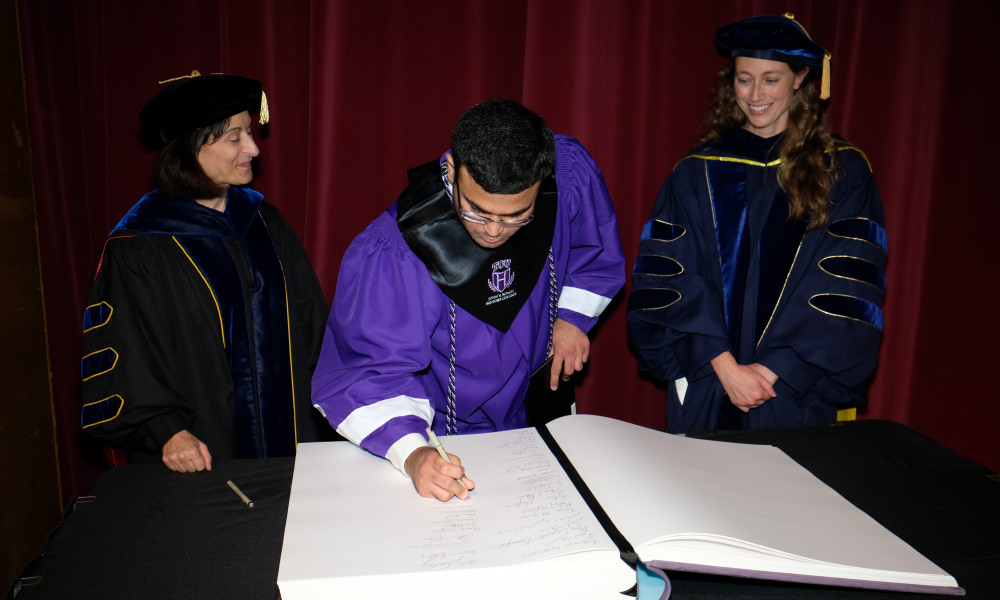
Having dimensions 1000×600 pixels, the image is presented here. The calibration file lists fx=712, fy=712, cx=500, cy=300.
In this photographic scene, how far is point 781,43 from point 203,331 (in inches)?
77.7

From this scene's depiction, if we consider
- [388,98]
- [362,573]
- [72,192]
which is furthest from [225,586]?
[72,192]

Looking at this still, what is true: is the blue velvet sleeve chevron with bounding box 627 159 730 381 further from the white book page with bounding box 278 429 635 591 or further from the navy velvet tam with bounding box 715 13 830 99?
the white book page with bounding box 278 429 635 591

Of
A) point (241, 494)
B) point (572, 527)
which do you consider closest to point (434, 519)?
point (572, 527)

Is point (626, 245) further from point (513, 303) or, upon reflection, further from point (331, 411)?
point (331, 411)

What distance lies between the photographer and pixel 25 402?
2582mm

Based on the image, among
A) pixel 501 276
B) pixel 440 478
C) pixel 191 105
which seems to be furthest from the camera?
pixel 191 105

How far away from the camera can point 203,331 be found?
2.18 metres

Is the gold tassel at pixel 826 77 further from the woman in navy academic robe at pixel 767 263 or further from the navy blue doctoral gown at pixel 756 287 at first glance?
the navy blue doctoral gown at pixel 756 287

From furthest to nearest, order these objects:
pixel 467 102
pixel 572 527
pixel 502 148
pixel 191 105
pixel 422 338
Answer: pixel 467 102 → pixel 191 105 → pixel 422 338 → pixel 502 148 → pixel 572 527

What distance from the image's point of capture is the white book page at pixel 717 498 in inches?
42.1

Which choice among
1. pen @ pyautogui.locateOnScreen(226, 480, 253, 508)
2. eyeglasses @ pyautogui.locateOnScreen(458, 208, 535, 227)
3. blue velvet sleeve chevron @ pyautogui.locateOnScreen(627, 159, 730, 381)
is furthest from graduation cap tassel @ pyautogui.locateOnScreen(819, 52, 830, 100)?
pen @ pyautogui.locateOnScreen(226, 480, 253, 508)

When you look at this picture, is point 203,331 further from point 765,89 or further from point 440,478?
point 765,89

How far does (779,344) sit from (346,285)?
1.32 metres

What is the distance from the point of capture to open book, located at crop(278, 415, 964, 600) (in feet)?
3.34
